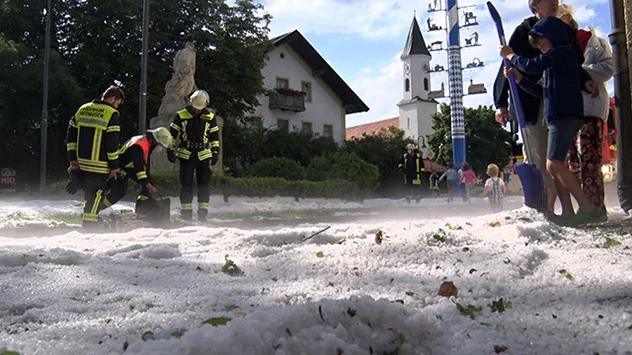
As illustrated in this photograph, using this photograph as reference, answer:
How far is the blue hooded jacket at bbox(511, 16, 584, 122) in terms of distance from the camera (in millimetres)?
4547

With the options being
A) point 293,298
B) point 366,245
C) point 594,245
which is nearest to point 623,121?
point 594,245

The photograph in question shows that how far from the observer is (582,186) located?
198 inches

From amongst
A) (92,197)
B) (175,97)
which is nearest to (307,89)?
(175,97)

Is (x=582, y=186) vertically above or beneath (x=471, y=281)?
above

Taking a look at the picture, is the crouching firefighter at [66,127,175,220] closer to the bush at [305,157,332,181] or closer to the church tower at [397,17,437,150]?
the bush at [305,157,332,181]

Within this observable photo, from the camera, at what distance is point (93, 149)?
673 centimetres

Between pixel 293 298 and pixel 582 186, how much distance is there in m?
Answer: 3.65

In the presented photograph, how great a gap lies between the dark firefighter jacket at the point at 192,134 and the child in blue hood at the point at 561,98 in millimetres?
4824

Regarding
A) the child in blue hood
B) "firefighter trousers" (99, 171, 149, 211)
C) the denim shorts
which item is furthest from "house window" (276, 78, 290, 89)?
the denim shorts

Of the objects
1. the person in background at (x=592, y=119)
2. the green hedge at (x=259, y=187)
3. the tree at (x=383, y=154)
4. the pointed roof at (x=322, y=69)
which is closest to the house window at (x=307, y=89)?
the pointed roof at (x=322, y=69)

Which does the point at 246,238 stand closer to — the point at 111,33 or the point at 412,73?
the point at 111,33

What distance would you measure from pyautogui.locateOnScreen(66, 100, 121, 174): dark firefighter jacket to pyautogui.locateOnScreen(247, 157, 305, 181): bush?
52.5 feet

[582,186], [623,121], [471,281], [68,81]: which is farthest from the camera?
[68,81]

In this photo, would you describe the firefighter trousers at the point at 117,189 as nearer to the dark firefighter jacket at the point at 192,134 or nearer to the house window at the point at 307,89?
the dark firefighter jacket at the point at 192,134
